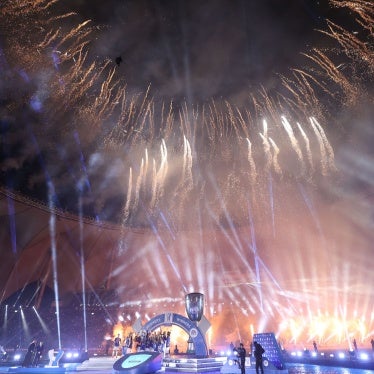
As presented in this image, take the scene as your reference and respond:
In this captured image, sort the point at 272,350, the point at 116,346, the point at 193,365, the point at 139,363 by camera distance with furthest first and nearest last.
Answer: the point at 116,346, the point at 193,365, the point at 272,350, the point at 139,363

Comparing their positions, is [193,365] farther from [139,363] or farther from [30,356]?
[30,356]

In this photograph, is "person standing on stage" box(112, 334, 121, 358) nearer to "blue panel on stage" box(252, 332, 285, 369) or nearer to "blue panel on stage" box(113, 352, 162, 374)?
"blue panel on stage" box(113, 352, 162, 374)

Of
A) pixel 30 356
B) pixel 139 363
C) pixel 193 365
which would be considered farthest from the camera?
pixel 30 356

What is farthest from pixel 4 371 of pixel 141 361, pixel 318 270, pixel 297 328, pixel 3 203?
pixel 318 270

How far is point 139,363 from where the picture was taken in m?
11.5

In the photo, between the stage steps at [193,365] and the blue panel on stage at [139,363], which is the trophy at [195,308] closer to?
the stage steps at [193,365]

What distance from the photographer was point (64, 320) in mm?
32156

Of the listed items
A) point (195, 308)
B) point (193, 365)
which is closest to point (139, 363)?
point (193, 365)

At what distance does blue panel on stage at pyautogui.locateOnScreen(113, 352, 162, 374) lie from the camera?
437 inches

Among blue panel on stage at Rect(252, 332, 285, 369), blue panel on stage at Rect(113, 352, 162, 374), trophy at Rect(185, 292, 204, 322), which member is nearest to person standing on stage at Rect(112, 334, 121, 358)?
trophy at Rect(185, 292, 204, 322)

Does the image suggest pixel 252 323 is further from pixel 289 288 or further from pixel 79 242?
pixel 79 242

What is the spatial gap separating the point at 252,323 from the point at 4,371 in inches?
1296

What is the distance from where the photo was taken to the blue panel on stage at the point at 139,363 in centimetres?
1111

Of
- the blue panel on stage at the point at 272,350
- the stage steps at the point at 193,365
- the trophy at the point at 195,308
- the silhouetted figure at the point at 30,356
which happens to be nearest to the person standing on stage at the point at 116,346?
the silhouetted figure at the point at 30,356
